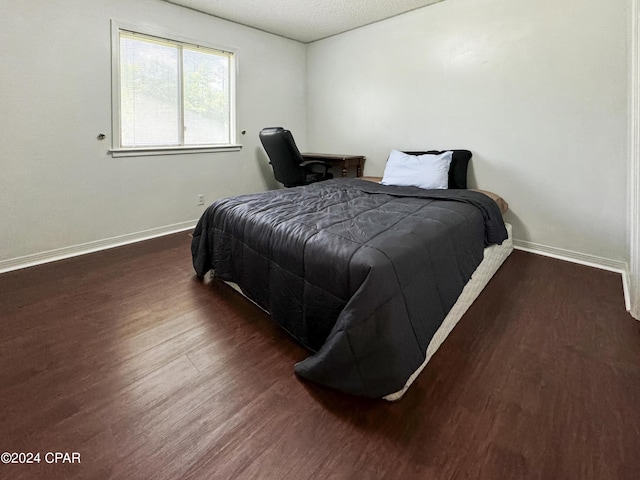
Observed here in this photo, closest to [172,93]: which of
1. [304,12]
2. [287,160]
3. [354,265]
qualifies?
[287,160]

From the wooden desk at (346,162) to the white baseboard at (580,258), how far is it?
2070mm

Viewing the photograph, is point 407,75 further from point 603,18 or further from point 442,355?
point 442,355

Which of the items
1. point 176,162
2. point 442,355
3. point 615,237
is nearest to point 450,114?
point 615,237

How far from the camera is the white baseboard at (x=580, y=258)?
2.72 m

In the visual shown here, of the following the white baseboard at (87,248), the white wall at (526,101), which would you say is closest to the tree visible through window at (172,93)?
the white baseboard at (87,248)

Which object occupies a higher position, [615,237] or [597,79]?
[597,79]

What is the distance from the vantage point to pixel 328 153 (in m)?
4.94

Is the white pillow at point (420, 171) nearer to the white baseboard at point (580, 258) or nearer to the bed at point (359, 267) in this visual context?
the bed at point (359, 267)

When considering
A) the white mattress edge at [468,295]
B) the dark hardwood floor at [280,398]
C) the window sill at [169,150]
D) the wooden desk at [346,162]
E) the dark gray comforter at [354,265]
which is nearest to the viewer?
the dark hardwood floor at [280,398]

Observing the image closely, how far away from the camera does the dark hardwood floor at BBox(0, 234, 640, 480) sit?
3.75 ft

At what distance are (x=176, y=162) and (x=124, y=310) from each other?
7.01ft

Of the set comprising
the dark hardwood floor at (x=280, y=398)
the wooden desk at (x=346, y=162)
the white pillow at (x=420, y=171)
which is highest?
the wooden desk at (x=346, y=162)

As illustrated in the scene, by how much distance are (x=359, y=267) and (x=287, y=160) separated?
2.65 metres

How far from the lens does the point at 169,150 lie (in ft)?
12.1
